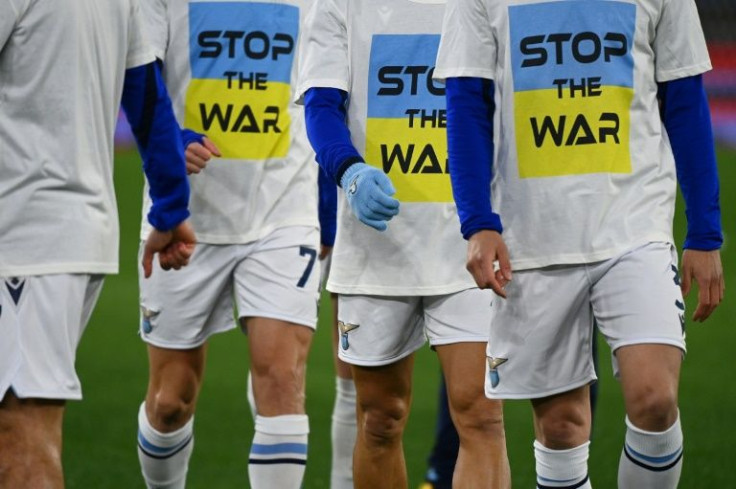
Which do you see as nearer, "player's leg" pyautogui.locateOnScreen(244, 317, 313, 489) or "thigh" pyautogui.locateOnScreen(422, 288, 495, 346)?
"thigh" pyautogui.locateOnScreen(422, 288, 495, 346)

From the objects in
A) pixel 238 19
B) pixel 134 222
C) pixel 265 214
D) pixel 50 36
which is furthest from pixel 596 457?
pixel 134 222

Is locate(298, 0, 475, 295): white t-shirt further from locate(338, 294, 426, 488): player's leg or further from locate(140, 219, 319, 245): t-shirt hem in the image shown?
locate(140, 219, 319, 245): t-shirt hem

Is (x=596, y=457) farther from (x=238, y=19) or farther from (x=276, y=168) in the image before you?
(x=238, y=19)

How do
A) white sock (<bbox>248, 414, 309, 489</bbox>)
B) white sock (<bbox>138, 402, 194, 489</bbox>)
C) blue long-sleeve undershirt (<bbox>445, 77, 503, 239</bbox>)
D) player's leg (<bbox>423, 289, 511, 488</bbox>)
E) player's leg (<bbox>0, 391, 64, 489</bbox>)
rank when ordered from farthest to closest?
white sock (<bbox>138, 402, 194, 489</bbox>)
white sock (<bbox>248, 414, 309, 489</bbox>)
player's leg (<bbox>423, 289, 511, 488</bbox>)
blue long-sleeve undershirt (<bbox>445, 77, 503, 239</bbox>)
player's leg (<bbox>0, 391, 64, 489</bbox>)

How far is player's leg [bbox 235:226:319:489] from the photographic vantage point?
5277mm

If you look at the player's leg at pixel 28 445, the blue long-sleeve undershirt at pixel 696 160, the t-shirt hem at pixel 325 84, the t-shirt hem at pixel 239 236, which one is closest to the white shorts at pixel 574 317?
the blue long-sleeve undershirt at pixel 696 160

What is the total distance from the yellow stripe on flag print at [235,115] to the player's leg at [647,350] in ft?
5.38

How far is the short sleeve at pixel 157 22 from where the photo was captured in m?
5.44

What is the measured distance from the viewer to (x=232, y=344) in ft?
36.1

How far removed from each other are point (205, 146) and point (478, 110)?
1.24 metres

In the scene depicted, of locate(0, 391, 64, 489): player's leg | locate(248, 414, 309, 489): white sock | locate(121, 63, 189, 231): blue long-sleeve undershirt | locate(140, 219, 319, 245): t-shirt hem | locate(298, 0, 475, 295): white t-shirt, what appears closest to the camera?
locate(0, 391, 64, 489): player's leg

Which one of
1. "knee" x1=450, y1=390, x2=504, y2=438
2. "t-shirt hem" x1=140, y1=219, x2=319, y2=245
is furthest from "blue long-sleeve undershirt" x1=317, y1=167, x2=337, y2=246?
"knee" x1=450, y1=390, x2=504, y2=438

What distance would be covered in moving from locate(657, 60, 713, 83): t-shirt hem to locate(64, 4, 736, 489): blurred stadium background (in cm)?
256

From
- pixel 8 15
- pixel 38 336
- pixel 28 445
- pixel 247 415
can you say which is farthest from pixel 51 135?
pixel 247 415
